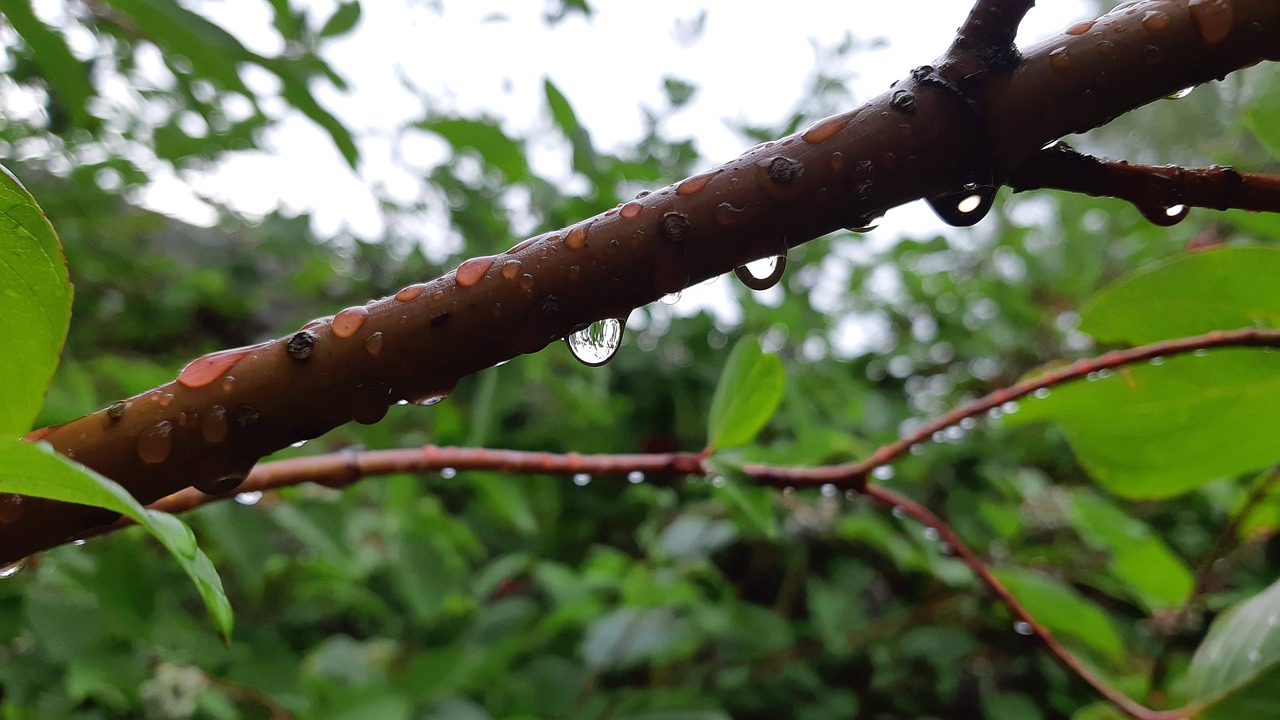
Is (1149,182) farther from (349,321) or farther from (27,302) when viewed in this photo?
(27,302)

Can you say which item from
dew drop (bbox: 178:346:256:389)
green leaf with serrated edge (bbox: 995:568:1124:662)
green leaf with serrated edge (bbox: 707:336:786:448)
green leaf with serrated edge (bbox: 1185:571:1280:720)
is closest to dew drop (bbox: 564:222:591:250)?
dew drop (bbox: 178:346:256:389)

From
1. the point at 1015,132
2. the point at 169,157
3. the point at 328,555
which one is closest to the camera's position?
the point at 1015,132

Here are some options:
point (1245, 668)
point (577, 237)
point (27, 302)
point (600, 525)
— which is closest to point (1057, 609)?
point (1245, 668)

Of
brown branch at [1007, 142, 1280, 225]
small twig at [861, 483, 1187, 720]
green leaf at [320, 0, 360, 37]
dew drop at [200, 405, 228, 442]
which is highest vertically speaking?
green leaf at [320, 0, 360, 37]

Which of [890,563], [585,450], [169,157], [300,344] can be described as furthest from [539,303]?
[890,563]

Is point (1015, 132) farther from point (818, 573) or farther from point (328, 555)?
point (818, 573)

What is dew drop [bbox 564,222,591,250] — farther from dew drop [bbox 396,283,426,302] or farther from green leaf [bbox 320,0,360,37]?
green leaf [bbox 320,0,360,37]

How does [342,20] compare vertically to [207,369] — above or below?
above
